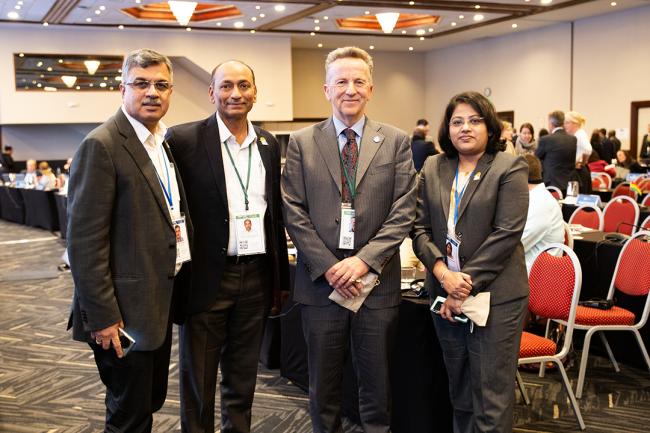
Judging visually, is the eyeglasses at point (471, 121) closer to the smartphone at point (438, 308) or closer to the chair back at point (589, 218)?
the smartphone at point (438, 308)

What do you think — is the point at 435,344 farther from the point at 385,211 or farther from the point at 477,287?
the point at 385,211

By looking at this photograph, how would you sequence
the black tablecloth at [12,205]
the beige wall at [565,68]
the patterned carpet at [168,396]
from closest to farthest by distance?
the patterned carpet at [168,396], the black tablecloth at [12,205], the beige wall at [565,68]

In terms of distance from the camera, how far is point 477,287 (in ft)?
8.54

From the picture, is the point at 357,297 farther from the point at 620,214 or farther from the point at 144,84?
the point at 620,214

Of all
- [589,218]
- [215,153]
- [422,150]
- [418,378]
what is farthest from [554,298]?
[422,150]

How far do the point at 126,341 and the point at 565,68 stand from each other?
15508 millimetres

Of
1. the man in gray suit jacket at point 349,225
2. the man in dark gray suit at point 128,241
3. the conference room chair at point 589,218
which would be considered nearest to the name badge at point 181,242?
the man in dark gray suit at point 128,241

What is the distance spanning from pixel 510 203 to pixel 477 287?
0.34 meters

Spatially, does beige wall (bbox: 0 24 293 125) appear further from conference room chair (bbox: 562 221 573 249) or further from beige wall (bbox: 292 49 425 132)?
conference room chair (bbox: 562 221 573 249)

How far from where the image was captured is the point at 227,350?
2799 mm

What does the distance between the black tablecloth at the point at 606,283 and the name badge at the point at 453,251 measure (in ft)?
7.22

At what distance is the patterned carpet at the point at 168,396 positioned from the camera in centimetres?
356

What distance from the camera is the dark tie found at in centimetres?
258

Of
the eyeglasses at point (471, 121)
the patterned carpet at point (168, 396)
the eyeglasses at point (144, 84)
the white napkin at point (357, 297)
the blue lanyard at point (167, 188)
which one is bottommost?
the patterned carpet at point (168, 396)
